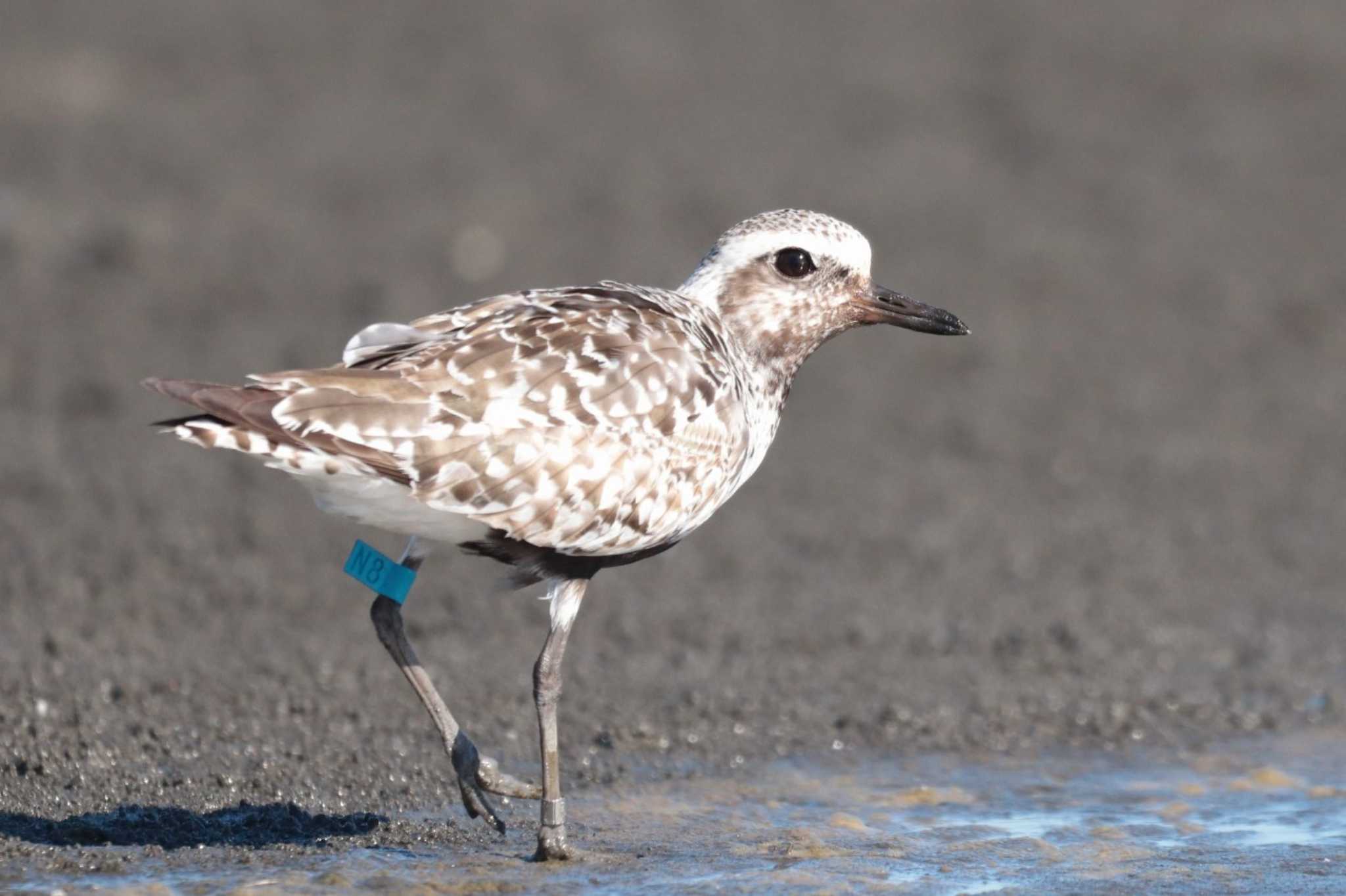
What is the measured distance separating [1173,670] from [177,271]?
27.6 ft

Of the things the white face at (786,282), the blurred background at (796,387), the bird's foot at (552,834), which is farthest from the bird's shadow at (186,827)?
the white face at (786,282)

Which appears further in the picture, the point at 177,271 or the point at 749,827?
the point at 177,271

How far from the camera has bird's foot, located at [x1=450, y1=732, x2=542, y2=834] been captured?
24.4ft

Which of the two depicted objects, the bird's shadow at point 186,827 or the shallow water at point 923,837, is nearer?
the shallow water at point 923,837

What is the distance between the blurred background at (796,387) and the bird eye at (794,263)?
7.36ft

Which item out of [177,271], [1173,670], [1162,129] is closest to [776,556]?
[1173,670]

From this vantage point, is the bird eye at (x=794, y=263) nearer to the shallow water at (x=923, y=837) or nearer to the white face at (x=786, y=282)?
the white face at (x=786, y=282)

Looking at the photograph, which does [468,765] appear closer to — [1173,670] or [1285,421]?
[1173,670]

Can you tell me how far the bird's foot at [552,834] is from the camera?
7254mm

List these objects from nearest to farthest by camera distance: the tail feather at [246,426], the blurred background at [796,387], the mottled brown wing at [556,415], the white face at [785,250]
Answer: the tail feather at [246,426], the mottled brown wing at [556,415], the white face at [785,250], the blurred background at [796,387]

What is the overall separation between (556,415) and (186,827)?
2148mm

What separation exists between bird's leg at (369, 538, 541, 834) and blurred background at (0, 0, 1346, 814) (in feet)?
2.02

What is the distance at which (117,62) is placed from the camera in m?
18.3

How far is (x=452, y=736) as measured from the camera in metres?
7.55
